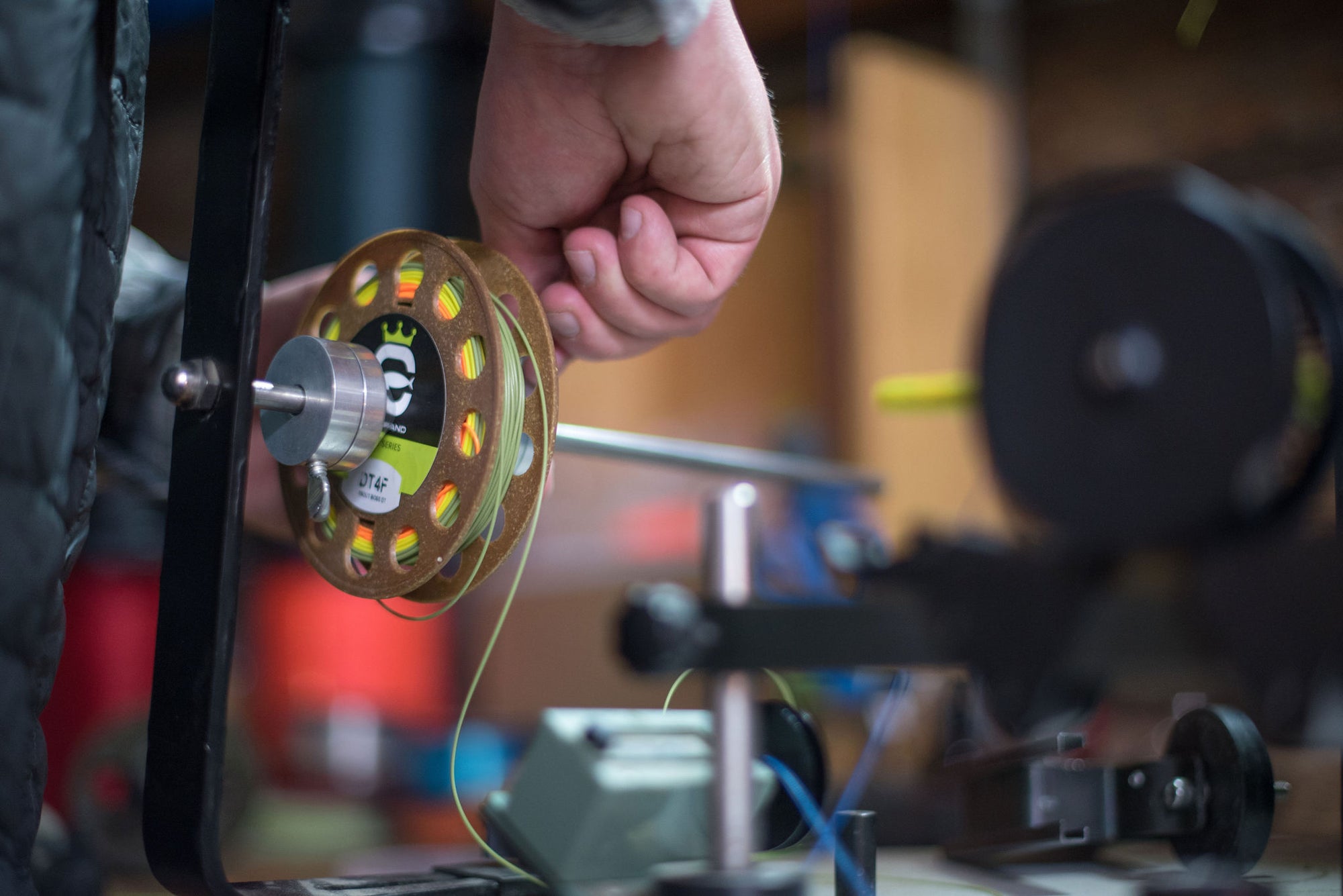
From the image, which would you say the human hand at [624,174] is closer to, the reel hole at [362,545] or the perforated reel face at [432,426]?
the perforated reel face at [432,426]

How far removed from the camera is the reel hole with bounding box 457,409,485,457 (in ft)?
2.08

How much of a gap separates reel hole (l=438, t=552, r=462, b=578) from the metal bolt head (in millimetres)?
475

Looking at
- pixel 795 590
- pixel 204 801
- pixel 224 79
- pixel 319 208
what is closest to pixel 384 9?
pixel 319 208

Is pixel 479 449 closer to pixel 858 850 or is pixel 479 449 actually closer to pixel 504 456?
pixel 504 456

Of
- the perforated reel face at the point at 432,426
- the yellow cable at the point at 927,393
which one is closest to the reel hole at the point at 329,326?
the perforated reel face at the point at 432,426

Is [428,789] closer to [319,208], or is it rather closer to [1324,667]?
[319,208]

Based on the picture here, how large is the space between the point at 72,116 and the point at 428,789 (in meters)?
2.90

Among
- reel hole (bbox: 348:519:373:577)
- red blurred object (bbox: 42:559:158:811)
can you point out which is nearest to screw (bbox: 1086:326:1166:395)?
reel hole (bbox: 348:519:373:577)

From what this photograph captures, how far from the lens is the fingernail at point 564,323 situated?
78 centimetres

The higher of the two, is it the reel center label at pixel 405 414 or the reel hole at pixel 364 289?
the reel hole at pixel 364 289

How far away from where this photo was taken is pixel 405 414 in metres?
0.67

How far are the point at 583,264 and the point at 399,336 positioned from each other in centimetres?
13

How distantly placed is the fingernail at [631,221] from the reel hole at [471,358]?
0.13m

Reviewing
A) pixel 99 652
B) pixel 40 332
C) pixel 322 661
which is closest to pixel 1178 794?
pixel 40 332
